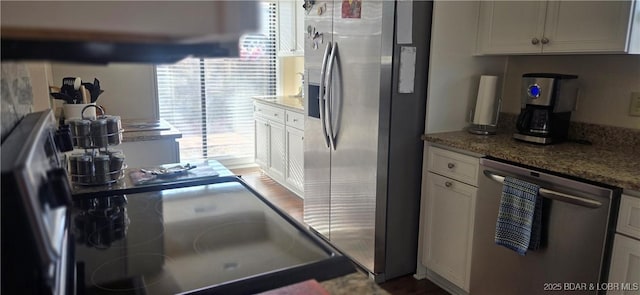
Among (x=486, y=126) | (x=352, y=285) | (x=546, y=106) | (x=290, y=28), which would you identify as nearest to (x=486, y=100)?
(x=486, y=126)

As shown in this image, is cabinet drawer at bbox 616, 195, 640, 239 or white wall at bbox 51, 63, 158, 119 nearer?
cabinet drawer at bbox 616, 195, 640, 239

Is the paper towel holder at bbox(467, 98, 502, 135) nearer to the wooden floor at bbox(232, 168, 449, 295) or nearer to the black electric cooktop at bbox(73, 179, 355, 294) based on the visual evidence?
the wooden floor at bbox(232, 168, 449, 295)

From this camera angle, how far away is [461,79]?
250 cm

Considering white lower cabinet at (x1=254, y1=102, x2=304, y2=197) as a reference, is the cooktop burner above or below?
above

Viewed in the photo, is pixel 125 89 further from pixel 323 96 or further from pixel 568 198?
pixel 568 198

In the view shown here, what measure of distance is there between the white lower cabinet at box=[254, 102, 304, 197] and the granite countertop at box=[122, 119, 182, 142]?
1.21 m

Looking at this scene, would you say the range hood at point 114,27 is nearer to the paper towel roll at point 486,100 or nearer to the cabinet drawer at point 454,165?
the cabinet drawer at point 454,165

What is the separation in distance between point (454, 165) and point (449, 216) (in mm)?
288

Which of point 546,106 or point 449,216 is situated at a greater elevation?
point 546,106

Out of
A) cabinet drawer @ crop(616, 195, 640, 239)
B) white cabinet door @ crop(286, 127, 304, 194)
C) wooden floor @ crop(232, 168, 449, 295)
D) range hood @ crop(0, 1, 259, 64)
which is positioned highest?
range hood @ crop(0, 1, 259, 64)

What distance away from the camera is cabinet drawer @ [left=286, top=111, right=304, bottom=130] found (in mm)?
3939

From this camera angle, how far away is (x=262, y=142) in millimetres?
4875

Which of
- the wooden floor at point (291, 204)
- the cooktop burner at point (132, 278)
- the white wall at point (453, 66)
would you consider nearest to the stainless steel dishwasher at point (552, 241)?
the wooden floor at point (291, 204)

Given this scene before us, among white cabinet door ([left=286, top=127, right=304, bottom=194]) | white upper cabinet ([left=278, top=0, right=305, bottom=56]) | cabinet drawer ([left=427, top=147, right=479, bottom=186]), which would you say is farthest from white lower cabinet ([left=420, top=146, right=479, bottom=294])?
white upper cabinet ([left=278, top=0, right=305, bottom=56])
